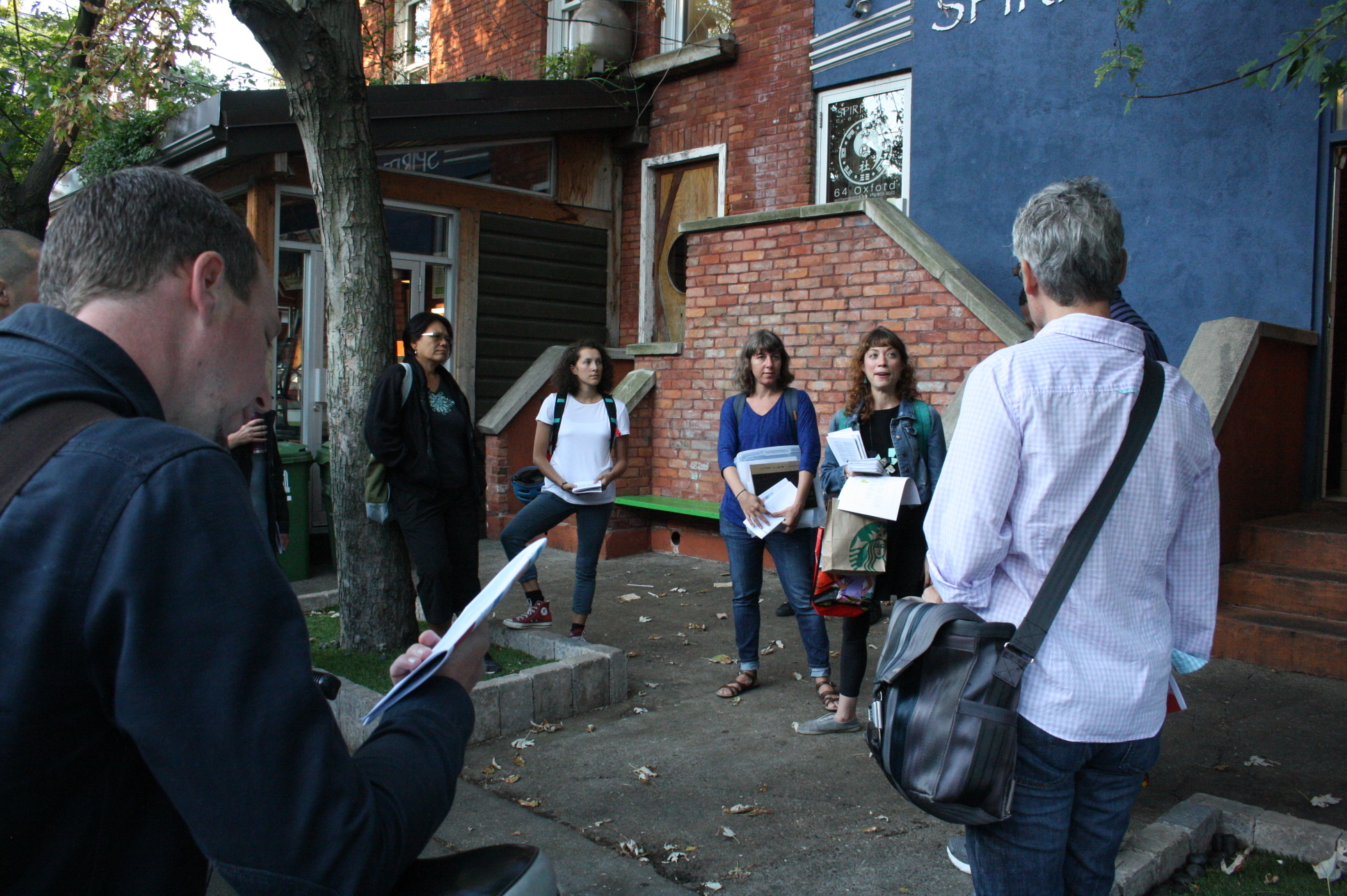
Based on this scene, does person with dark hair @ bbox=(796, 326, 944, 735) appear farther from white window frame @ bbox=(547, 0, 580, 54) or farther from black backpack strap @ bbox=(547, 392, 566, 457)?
white window frame @ bbox=(547, 0, 580, 54)

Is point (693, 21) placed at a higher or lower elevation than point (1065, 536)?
higher

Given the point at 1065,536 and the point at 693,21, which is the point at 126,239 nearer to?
the point at 1065,536

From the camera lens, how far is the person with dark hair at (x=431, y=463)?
534 centimetres

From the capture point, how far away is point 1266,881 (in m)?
3.25

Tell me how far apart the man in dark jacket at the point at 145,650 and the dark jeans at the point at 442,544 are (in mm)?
4389

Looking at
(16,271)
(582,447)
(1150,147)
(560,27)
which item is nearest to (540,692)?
(582,447)

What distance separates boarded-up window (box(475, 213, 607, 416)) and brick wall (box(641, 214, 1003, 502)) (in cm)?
212

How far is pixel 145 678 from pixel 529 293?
11.2m

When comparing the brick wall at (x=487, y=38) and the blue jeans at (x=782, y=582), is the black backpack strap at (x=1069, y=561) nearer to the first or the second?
the blue jeans at (x=782, y=582)

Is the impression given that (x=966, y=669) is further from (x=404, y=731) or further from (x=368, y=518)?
(x=368, y=518)

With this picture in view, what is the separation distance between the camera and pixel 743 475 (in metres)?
5.46

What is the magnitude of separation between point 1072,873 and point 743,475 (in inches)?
137

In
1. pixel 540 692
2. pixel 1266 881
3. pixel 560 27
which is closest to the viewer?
pixel 1266 881

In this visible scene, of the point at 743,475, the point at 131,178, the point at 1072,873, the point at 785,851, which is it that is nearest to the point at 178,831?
the point at 131,178
